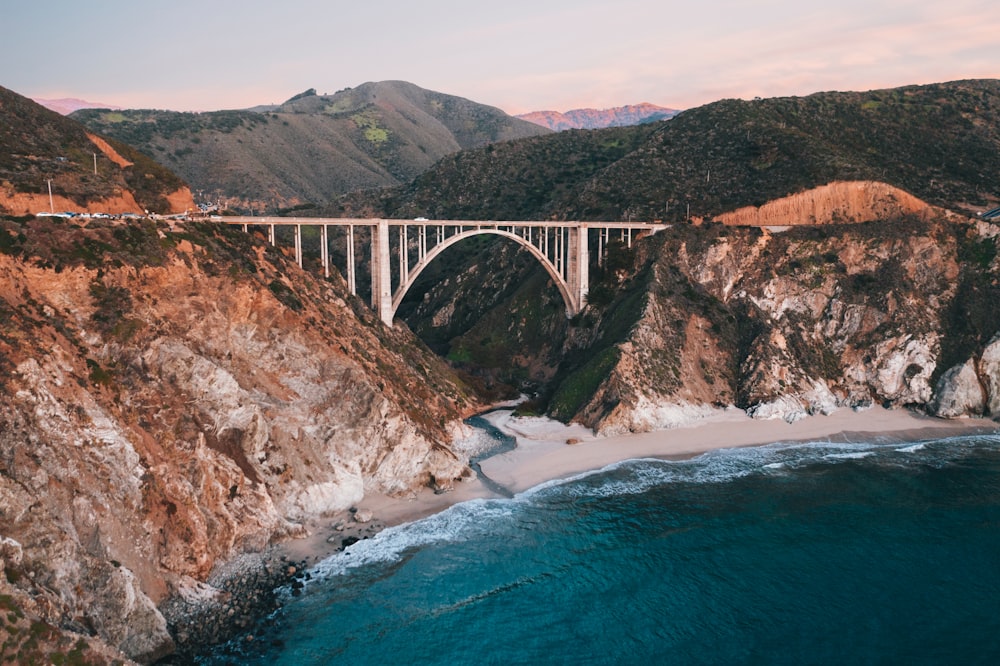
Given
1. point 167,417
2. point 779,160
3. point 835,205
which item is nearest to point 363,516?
point 167,417

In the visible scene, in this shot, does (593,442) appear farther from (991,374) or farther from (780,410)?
(991,374)

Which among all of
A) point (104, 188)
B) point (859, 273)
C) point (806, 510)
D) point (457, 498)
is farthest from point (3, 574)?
point (859, 273)

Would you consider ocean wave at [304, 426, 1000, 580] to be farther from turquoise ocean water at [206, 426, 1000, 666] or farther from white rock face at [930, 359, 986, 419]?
white rock face at [930, 359, 986, 419]

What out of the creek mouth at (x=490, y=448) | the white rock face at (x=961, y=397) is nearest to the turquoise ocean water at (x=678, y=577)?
the creek mouth at (x=490, y=448)

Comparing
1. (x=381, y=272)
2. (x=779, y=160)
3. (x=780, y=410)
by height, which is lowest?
(x=780, y=410)

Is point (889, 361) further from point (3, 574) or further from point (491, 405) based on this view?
point (3, 574)
